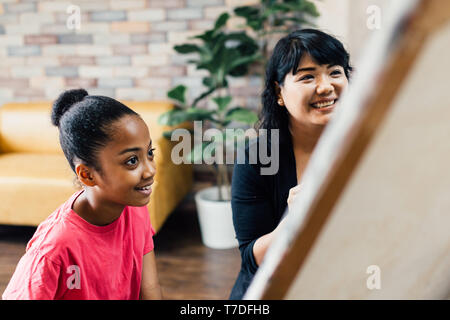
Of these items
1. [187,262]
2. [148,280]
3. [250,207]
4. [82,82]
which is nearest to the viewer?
[148,280]

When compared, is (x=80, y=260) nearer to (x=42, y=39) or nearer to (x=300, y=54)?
(x=300, y=54)

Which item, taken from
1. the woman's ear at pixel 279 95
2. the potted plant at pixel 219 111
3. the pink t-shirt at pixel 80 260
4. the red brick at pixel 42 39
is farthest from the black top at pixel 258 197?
the red brick at pixel 42 39

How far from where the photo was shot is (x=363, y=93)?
13 centimetres

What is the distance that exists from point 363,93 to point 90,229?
2.12 feet

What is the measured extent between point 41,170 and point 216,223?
100cm

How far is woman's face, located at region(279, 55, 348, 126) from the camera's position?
855mm

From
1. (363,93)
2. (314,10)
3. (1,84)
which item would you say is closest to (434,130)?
(363,93)

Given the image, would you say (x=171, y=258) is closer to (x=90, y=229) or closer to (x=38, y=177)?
(x=38, y=177)

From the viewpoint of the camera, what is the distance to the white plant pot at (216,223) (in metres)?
2.06

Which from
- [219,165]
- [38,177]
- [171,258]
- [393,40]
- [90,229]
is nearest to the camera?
[393,40]

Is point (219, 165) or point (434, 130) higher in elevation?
point (434, 130)

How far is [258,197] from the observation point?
3.14ft

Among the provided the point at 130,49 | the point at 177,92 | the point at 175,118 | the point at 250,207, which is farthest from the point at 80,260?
the point at 130,49

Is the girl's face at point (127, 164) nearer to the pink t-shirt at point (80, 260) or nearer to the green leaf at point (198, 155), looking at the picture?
the pink t-shirt at point (80, 260)
